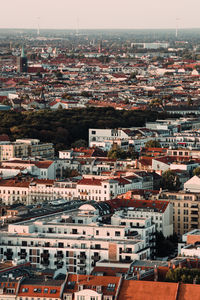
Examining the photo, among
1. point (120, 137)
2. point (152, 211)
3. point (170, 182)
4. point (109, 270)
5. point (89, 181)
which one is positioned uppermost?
point (109, 270)

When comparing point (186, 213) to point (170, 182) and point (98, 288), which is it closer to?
point (170, 182)

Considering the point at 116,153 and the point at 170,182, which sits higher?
the point at 170,182

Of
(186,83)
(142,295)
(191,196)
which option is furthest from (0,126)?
(186,83)

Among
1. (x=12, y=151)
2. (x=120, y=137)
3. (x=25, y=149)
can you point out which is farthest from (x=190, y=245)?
(x=120, y=137)

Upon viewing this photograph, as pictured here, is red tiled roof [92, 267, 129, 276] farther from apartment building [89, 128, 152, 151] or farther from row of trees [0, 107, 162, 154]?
row of trees [0, 107, 162, 154]

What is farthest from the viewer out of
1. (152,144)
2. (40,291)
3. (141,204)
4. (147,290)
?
(152,144)

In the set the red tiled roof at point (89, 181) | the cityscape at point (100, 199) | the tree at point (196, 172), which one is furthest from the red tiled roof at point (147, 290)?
the tree at point (196, 172)

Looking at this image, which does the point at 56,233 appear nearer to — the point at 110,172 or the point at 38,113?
the point at 110,172

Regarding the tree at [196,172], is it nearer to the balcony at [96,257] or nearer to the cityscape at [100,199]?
the cityscape at [100,199]
